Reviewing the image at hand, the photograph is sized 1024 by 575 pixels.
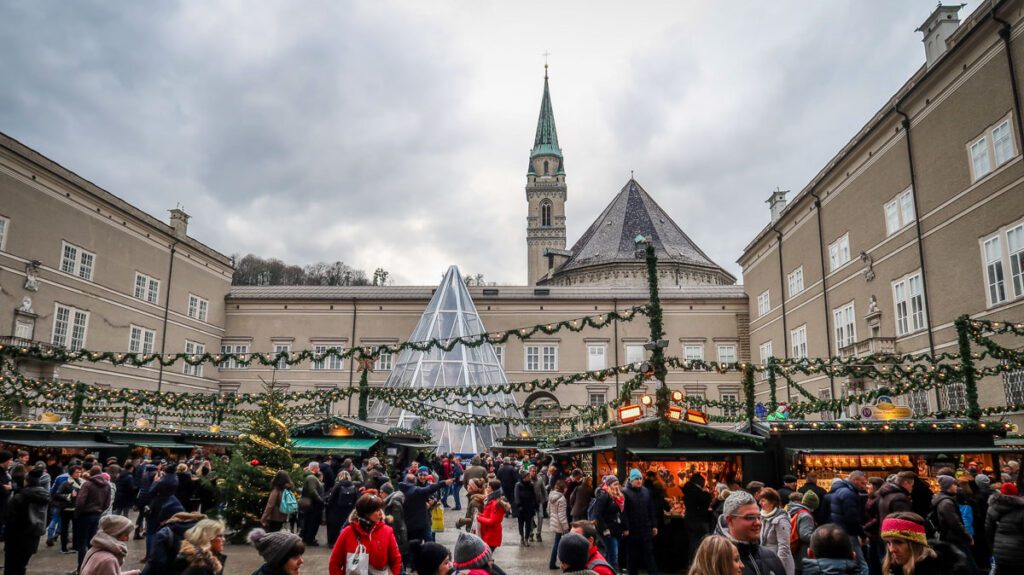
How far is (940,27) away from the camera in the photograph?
22.7 metres

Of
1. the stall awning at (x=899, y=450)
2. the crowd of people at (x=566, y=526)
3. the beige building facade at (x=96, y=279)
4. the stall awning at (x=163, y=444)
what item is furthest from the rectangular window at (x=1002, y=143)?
the beige building facade at (x=96, y=279)

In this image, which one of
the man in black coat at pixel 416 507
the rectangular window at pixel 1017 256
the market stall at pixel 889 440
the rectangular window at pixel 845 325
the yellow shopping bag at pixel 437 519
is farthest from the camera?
the rectangular window at pixel 845 325

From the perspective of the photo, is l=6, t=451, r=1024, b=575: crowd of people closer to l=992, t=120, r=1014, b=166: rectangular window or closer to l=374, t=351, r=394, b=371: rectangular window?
l=992, t=120, r=1014, b=166: rectangular window

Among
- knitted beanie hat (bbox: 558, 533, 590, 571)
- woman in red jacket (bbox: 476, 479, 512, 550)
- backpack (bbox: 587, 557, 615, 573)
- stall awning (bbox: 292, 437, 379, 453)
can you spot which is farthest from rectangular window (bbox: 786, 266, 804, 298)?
knitted beanie hat (bbox: 558, 533, 590, 571)

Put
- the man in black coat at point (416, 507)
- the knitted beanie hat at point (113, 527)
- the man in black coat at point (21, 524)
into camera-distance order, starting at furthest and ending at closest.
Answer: the man in black coat at point (416, 507), the man in black coat at point (21, 524), the knitted beanie hat at point (113, 527)

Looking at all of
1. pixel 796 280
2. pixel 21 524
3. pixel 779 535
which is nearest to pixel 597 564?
pixel 779 535

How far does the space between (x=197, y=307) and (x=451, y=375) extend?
68.4ft

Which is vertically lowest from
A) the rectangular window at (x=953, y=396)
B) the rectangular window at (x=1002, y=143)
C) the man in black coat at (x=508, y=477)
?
the man in black coat at (x=508, y=477)

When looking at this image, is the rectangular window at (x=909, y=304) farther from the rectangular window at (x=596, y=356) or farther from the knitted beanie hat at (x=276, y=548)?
the knitted beanie hat at (x=276, y=548)

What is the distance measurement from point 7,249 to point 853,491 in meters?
32.2

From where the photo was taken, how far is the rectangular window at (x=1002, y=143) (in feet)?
60.6

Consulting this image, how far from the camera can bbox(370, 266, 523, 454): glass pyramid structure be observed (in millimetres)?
26922

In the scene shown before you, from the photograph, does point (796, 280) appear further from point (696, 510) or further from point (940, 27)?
point (696, 510)

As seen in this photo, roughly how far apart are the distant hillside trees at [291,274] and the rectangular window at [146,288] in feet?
112
